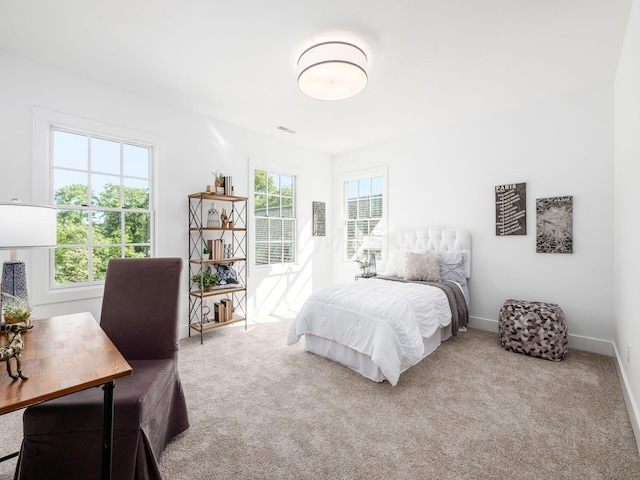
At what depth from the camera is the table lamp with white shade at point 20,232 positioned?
5.37 ft

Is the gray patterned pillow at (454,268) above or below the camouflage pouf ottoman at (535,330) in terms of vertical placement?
above

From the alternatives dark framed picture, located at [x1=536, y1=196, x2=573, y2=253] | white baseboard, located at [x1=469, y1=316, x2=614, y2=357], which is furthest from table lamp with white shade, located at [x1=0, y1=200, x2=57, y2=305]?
white baseboard, located at [x1=469, y1=316, x2=614, y2=357]

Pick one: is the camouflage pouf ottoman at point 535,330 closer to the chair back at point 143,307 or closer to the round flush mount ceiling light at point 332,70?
the round flush mount ceiling light at point 332,70

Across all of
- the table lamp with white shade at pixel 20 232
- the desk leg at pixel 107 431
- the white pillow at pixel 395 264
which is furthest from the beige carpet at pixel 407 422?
the white pillow at pixel 395 264

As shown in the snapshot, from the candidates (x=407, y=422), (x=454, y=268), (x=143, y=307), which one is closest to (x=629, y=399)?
(x=407, y=422)

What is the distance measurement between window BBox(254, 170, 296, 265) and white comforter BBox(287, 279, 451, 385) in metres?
1.79

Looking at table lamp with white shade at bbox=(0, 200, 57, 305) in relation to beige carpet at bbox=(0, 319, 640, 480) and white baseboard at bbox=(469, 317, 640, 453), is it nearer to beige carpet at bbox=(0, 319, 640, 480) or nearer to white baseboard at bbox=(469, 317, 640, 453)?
beige carpet at bbox=(0, 319, 640, 480)

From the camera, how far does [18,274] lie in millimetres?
1819

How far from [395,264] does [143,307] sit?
3210 mm

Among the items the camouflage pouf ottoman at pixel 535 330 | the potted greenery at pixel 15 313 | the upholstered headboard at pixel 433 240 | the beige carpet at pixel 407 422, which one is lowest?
the beige carpet at pixel 407 422

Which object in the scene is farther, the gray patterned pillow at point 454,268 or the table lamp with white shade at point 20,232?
the gray patterned pillow at point 454,268

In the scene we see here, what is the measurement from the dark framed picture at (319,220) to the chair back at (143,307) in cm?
362

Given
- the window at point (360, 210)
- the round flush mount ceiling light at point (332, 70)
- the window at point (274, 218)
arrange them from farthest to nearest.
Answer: the window at point (360, 210), the window at point (274, 218), the round flush mount ceiling light at point (332, 70)

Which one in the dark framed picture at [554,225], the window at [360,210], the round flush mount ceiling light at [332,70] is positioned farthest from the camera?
the window at [360,210]
